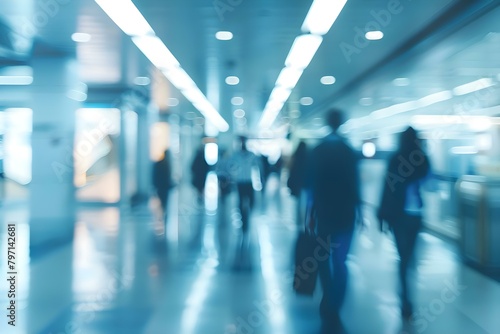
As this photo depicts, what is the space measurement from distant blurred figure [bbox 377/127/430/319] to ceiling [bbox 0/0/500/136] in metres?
1.78

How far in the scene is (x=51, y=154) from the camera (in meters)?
9.52

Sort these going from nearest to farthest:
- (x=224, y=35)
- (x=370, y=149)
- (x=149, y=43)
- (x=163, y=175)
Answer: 1. (x=370, y=149)
2. (x=224, y=35)
3. (x=149, y=43)
4. (x=163, y=175)

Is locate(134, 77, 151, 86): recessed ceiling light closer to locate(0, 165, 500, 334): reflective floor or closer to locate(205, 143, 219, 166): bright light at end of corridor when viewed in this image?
locate(205, 143, 219, 166): bright light at end of corridor

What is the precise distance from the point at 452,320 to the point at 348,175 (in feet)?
5.75

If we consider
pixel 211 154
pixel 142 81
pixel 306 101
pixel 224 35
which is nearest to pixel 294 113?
pixel 306 101

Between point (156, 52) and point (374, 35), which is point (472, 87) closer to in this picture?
point (374, 35)

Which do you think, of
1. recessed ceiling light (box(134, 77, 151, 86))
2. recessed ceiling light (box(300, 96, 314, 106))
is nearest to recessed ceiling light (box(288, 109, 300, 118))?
recessed ceiling light (box(300, 96, 314, 106))

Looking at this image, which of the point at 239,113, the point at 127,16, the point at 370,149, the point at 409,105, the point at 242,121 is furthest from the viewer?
the point at 242,121

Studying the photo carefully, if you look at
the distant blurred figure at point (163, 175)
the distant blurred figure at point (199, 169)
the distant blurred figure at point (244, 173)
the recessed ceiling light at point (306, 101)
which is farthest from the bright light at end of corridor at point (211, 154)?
the recessed ceiling light at point (306, 101)

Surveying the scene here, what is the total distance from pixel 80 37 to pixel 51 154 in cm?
262

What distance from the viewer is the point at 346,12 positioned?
21.1 feet

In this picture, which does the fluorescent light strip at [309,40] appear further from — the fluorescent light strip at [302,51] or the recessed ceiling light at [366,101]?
the recessed ceiling light at [366,101]

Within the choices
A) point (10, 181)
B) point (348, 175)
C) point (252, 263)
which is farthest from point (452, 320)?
point (10, 181)

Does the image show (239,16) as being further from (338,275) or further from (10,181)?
(10,181)
